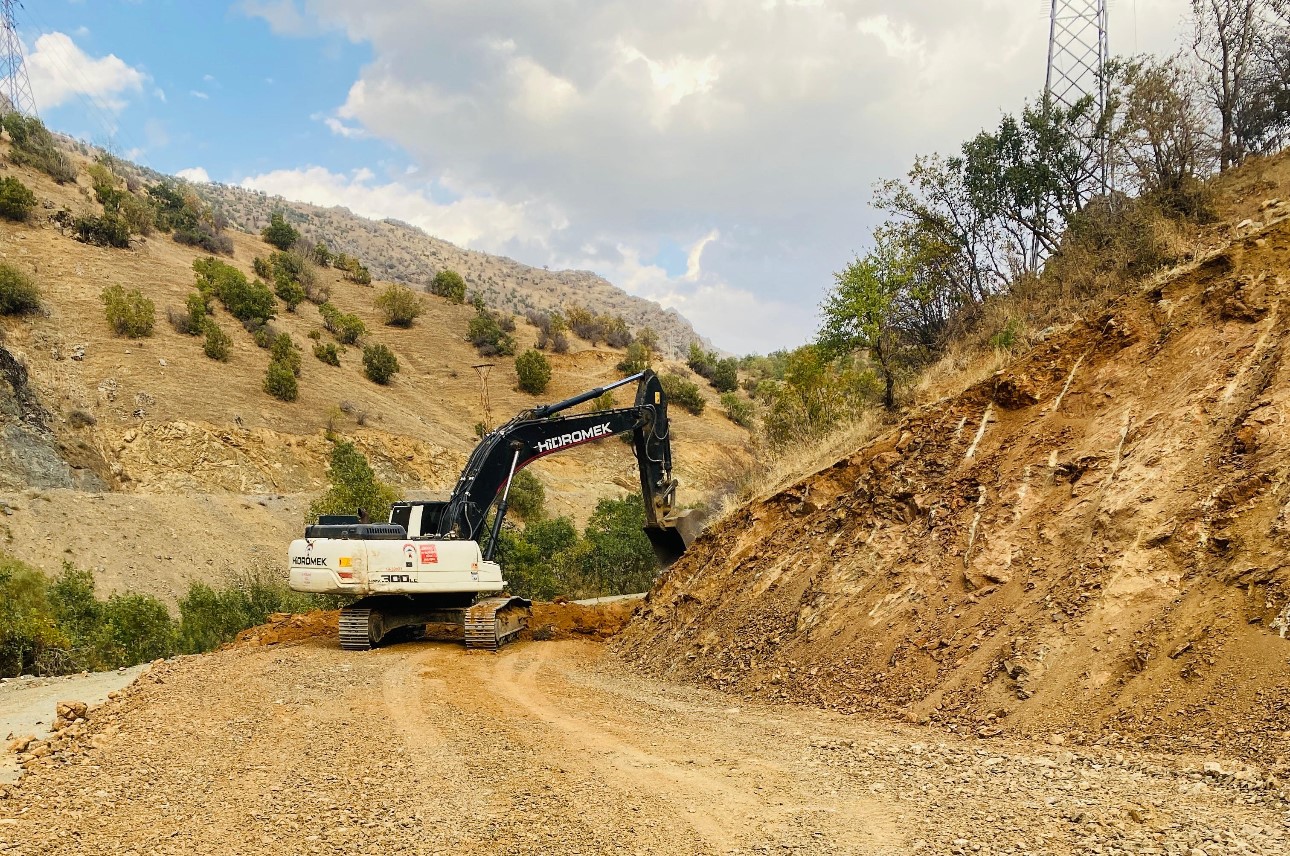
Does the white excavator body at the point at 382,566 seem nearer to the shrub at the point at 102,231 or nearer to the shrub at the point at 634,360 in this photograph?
the shrub at the point at 102,231

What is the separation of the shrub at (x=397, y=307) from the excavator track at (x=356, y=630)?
147 ft

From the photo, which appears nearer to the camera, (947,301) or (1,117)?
(947,301)

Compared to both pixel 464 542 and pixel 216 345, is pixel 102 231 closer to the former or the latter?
pixel 216 345

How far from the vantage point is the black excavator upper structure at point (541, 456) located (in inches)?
580

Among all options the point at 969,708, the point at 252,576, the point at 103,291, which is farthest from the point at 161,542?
the point at 969,708

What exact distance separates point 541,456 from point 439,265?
9562 centimetres

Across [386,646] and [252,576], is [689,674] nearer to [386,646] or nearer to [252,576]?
[386,646]

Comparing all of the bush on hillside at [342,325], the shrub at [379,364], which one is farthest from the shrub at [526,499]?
the bush on hillside at [342,325]

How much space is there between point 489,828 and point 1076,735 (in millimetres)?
4518

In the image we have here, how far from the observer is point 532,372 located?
51469 millimetres

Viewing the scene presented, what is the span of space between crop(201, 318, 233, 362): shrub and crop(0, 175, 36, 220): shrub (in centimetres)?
1152

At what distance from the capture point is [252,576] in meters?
26.5

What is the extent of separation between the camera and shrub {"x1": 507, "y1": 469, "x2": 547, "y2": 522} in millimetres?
38184

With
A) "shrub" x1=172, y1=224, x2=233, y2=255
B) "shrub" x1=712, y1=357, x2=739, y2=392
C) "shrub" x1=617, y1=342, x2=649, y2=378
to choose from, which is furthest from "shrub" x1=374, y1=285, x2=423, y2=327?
"shrub" x1=712, y1=357, x2=739, y2=392
